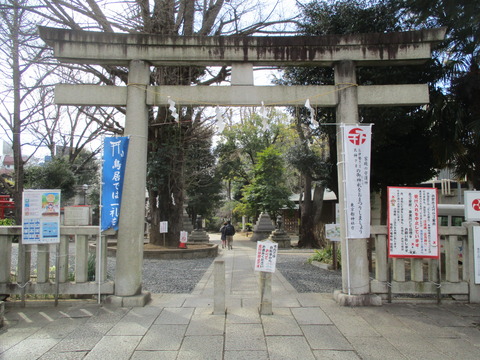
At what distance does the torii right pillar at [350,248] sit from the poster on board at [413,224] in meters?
0.61

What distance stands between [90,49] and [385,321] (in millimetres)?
6997

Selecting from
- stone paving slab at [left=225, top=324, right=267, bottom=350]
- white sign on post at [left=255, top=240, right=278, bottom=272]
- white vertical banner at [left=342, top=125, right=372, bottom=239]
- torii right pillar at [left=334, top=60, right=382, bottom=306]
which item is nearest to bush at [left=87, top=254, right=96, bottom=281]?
stone paving slab at [left=225, top=324, right=267, bottom=350]

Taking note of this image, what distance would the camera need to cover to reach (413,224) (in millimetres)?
6316

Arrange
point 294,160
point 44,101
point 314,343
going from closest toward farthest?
point 314,343, point 44,101, point 294,160

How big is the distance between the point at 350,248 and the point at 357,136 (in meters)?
2.10

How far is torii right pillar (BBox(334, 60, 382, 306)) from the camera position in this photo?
624cm

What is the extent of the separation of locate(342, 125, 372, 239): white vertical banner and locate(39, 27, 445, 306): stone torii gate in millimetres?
156

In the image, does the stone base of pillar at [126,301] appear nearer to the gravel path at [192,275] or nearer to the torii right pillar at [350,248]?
the gravel path at [192,275]

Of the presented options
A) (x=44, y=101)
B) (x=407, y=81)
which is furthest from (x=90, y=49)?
(x=44, y=101)

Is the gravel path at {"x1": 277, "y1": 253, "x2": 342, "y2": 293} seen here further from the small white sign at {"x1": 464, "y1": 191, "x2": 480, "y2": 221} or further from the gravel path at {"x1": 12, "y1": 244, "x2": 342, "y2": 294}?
the small white sign at {"x1": 464, "y1": 191, "x2": 480, "y2": 221}

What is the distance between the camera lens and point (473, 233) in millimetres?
6484

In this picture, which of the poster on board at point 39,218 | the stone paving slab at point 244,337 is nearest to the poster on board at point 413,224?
the stone paving slab at point 244,337

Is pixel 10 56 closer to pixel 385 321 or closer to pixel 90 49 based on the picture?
pixel 90 49

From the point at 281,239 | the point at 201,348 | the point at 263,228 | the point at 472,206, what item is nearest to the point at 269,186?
the point at 263,228
